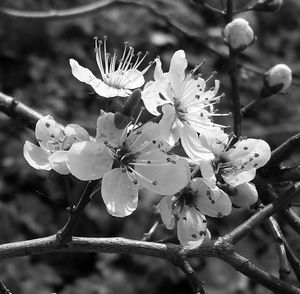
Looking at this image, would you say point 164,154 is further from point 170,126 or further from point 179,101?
point 179,101

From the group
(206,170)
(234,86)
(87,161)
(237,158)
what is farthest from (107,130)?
(234,86)

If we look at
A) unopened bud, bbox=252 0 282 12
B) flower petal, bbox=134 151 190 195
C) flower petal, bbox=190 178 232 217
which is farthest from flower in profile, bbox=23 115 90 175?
unopened bud, bbox=252 0 282 12

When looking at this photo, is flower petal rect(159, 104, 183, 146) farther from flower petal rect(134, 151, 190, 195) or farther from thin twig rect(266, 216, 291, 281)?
thin twig rect(266, 216, 291, 281)

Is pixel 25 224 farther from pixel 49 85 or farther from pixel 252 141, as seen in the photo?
pixel 252 141

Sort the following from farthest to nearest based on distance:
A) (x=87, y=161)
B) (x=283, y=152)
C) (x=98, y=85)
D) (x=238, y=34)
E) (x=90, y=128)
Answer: (x=90, y=128) < (x=238, y=34) < (x=283, y=152) < (x=98, y=85) < (x=87, y=161)

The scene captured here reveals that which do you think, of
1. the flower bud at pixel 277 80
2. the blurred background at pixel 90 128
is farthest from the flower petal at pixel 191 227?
the blurred background at pixel 90 128
